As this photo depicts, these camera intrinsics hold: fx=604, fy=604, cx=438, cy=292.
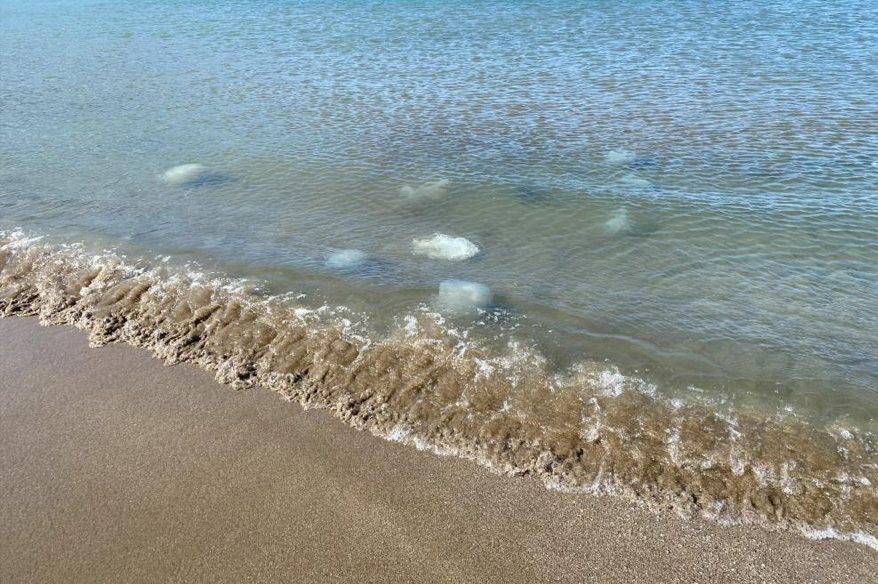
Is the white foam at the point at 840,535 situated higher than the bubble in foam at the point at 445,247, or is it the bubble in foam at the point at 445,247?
the white foam at the point at 840,535

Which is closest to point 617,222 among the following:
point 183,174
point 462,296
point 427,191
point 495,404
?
point 462,296

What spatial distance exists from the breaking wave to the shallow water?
0.27 m

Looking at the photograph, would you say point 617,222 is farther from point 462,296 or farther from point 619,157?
point 462,296

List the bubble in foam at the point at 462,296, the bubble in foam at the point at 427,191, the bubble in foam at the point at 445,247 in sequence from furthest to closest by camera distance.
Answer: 1. the bubble in foam at the point at 427,191
2. the bubble in foam at the point at 445,247
3. the bubble in foam at the point at 462,296

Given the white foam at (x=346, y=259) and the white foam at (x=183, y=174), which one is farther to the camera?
the white foam at (x=183, y=174)

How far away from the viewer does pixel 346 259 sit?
41.9ft

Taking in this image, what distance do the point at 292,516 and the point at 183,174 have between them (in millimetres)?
12459

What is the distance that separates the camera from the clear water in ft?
35.1

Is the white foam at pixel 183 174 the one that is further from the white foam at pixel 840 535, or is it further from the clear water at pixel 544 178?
the white foam at pixel 840 535

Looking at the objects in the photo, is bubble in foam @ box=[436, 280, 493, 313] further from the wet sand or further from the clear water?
the wet sand

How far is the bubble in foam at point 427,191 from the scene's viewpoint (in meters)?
15.3

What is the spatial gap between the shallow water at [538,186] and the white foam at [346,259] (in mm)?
52

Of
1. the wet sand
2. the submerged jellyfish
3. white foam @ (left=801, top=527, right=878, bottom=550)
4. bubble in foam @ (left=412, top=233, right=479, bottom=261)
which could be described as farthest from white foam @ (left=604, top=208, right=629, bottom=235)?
the submerged jellyfish

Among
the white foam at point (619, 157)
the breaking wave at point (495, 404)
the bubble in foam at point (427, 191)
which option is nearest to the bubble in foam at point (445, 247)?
the bubble in foam at point (427, 191)
